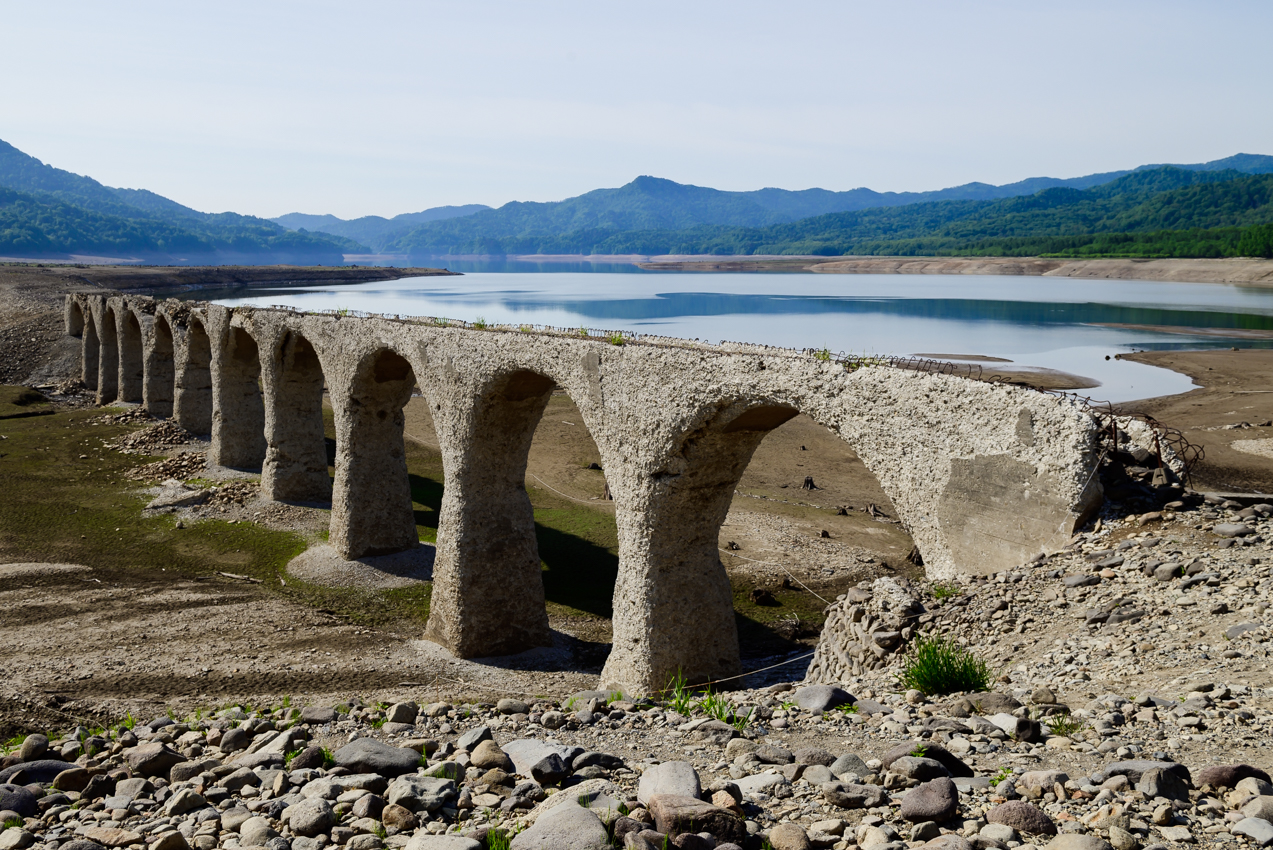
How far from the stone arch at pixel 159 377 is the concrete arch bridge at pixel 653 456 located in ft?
53.1

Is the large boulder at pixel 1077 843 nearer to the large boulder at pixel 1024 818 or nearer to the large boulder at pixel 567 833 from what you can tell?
the large boulder at pixel 1024 818

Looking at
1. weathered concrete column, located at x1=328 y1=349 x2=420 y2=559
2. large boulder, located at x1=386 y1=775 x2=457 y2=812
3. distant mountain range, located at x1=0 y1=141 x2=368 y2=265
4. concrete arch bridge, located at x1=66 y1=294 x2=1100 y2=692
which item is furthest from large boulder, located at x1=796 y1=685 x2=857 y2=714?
distant mountain range, located at x1=0 y1=141 x2=368 y2=265

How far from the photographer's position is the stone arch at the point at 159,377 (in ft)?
118

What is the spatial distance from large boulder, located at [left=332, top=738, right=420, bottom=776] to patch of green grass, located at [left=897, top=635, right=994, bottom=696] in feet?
14.1

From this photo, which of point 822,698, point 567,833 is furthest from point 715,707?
point 567,833

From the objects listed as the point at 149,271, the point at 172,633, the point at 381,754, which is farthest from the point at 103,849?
the point at 149,271

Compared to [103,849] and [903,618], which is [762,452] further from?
[103,849]

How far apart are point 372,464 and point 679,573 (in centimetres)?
1024

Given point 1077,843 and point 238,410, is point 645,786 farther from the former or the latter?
point 238,410

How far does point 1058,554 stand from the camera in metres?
8.42

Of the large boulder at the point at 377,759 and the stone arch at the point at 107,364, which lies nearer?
the large boulder at the point at 377,759

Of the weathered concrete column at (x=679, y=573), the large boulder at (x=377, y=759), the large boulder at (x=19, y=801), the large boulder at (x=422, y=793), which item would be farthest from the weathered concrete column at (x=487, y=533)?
the large boulder at (x=422, y=793)

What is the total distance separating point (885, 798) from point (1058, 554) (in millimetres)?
4005

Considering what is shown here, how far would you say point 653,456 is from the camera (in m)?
12.2
